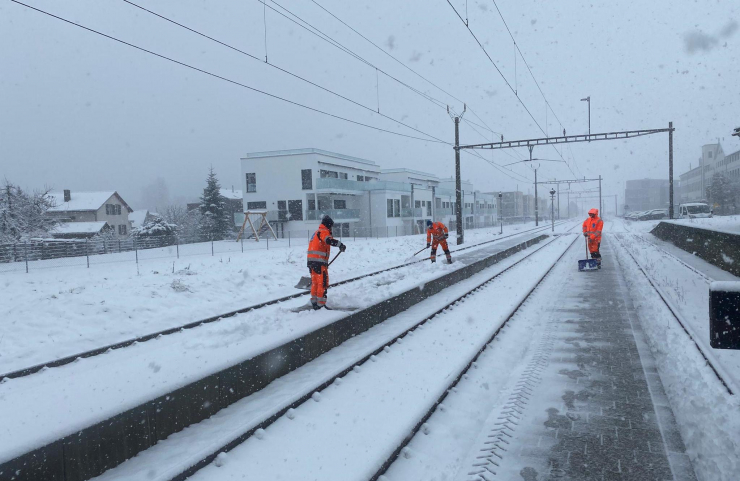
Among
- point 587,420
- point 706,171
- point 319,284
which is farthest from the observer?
point 706,171

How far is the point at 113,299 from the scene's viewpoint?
12.5m

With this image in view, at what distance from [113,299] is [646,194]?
17981 cm

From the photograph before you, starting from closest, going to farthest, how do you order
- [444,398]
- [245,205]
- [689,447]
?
1. [689,447]
2. [444,398]
3. [245,205]

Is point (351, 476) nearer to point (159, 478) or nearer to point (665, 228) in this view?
point (159, 478)

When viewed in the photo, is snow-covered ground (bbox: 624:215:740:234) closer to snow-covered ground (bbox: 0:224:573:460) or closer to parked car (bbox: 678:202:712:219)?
parked car (bbox: 678:202:712:219)

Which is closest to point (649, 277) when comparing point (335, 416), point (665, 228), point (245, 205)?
point (335, 416)

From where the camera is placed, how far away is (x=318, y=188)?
46469mm

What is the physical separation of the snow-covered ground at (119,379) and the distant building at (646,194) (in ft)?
493

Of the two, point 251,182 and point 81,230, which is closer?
point 251,182

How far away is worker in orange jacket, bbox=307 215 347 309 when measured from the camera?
9.15 meters

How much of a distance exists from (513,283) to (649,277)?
12.9ft

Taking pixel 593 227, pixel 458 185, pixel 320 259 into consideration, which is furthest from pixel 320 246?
pixel 458 185

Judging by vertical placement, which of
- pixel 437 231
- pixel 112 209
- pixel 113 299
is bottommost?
pixel 113 299

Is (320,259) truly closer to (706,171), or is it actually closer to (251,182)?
(251,182)
